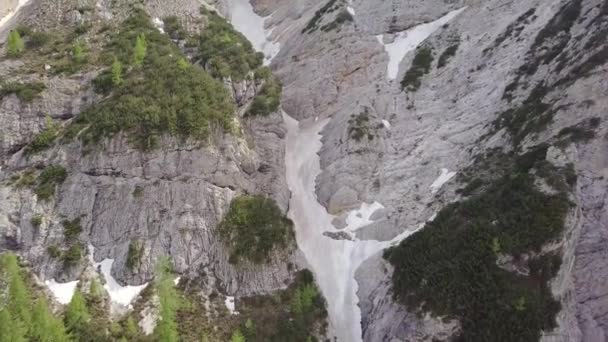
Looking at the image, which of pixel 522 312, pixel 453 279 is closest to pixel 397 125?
pixel 453 279

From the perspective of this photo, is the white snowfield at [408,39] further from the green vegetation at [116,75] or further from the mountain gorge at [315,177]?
the green vegetation at [116,75]

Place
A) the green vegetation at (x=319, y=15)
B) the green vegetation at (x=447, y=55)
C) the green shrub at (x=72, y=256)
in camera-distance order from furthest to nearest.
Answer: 1. the green vegetation at (x=319, y=15)
2. the green vegetation at (x=447, y=55)
3. the green shrub at (x=72, y=256)

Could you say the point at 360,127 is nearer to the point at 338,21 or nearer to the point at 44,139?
the point at 338,21

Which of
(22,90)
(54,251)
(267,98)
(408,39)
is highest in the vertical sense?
(408,39)

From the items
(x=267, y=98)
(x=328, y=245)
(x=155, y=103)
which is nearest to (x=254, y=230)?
(x=328, y=245)

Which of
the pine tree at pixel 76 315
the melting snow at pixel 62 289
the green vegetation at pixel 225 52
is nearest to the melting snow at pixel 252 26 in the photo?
the green vegetation at pixel 225 52
